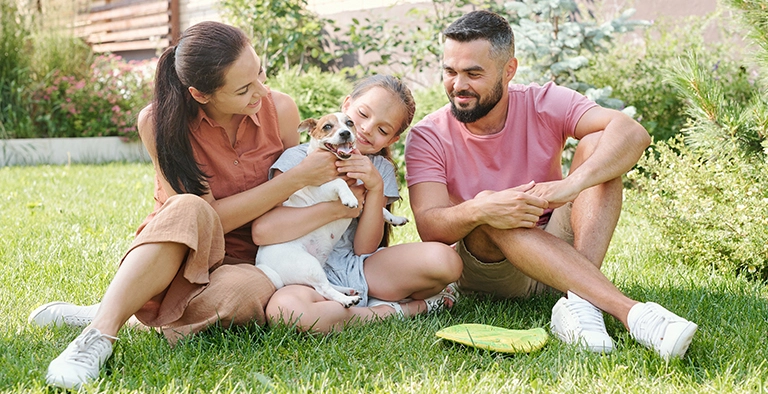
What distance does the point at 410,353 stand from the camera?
99.0 inches

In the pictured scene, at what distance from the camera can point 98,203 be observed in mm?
5648

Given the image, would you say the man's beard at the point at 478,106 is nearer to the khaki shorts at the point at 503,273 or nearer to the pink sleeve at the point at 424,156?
the pink sleeve at the point at 424,156

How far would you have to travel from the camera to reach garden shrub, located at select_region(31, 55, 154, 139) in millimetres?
8836

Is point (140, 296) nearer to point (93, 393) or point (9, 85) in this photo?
point (93, 393)

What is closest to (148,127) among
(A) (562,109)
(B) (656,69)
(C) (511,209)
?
(C) (511,209)

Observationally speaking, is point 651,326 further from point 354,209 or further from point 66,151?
point 66,151

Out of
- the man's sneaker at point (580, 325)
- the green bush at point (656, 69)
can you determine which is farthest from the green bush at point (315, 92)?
the man's sneaker at point (580, 325)

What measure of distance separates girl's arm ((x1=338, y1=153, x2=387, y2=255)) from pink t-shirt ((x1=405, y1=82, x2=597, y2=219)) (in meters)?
0.20

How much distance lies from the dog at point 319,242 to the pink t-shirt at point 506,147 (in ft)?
1.10

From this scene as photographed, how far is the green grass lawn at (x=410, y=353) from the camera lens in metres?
2.19

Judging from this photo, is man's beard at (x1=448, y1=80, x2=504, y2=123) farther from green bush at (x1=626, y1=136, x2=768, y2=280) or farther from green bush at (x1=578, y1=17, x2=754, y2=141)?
green bush at (x1=578, y1=17, x2=754, y2=141)

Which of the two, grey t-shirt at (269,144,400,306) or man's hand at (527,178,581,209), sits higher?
man's hand at (527,178,581,209)

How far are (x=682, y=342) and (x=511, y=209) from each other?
29.4 inches

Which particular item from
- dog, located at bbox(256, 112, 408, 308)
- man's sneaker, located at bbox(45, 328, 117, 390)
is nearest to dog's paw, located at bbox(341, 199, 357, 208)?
dog, located at bbox(256, 112, 408, 308)
